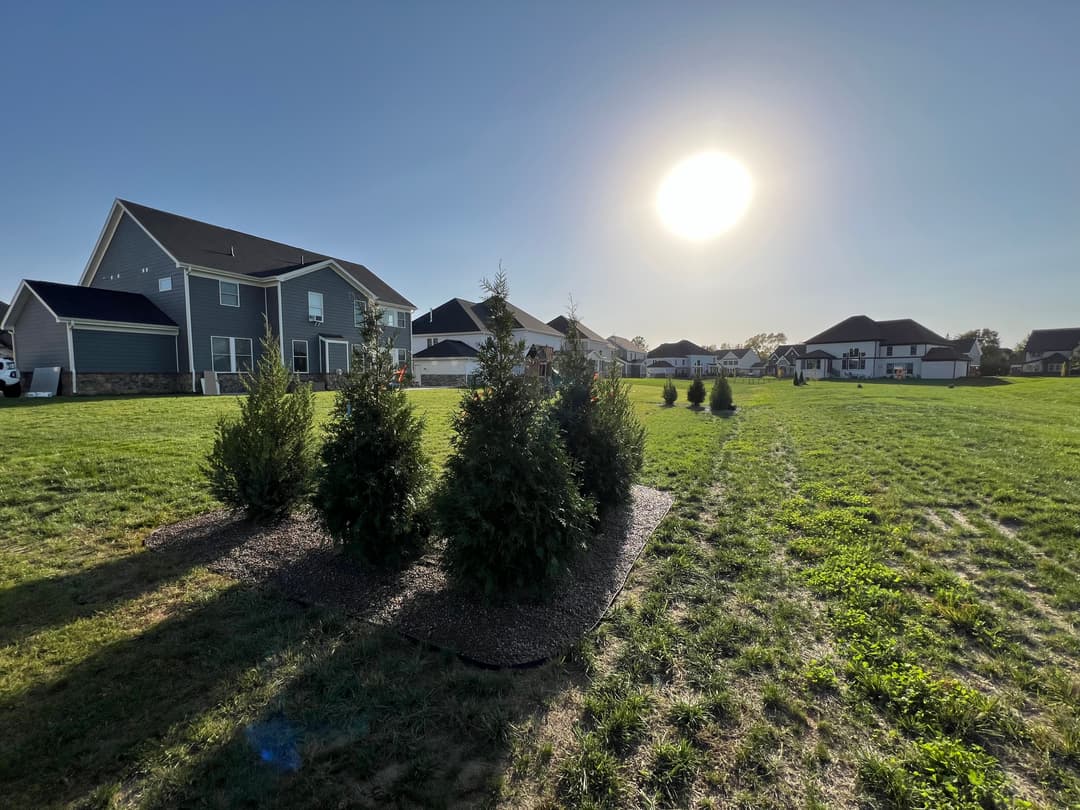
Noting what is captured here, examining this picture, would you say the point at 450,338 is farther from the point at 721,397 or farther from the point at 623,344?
the point at 623,344

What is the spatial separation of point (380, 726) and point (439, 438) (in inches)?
328

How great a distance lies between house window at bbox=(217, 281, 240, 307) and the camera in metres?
20.8

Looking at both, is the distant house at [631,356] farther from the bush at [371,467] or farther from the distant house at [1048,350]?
the bush at [371,467]

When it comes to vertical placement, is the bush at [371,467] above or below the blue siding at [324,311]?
below

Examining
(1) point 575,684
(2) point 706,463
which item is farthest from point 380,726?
(2) point 706,463

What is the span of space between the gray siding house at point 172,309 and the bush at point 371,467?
1225 cm

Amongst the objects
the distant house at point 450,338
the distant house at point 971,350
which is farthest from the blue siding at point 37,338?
the distant house at point 971,350

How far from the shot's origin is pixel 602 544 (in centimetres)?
504

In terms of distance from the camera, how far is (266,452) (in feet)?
16.9

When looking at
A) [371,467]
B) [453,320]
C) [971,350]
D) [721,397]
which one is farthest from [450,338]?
[971,350]

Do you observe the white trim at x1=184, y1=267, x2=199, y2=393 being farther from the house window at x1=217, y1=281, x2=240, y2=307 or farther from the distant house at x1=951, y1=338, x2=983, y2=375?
the distant house at x1=951, y1=338, x2=983, y2=375

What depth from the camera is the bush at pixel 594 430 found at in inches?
217

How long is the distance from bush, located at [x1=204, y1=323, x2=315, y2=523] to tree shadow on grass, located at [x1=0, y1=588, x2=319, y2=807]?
1786 millimetres

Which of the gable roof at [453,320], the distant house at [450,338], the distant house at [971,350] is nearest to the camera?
the distant house at [450,338]
